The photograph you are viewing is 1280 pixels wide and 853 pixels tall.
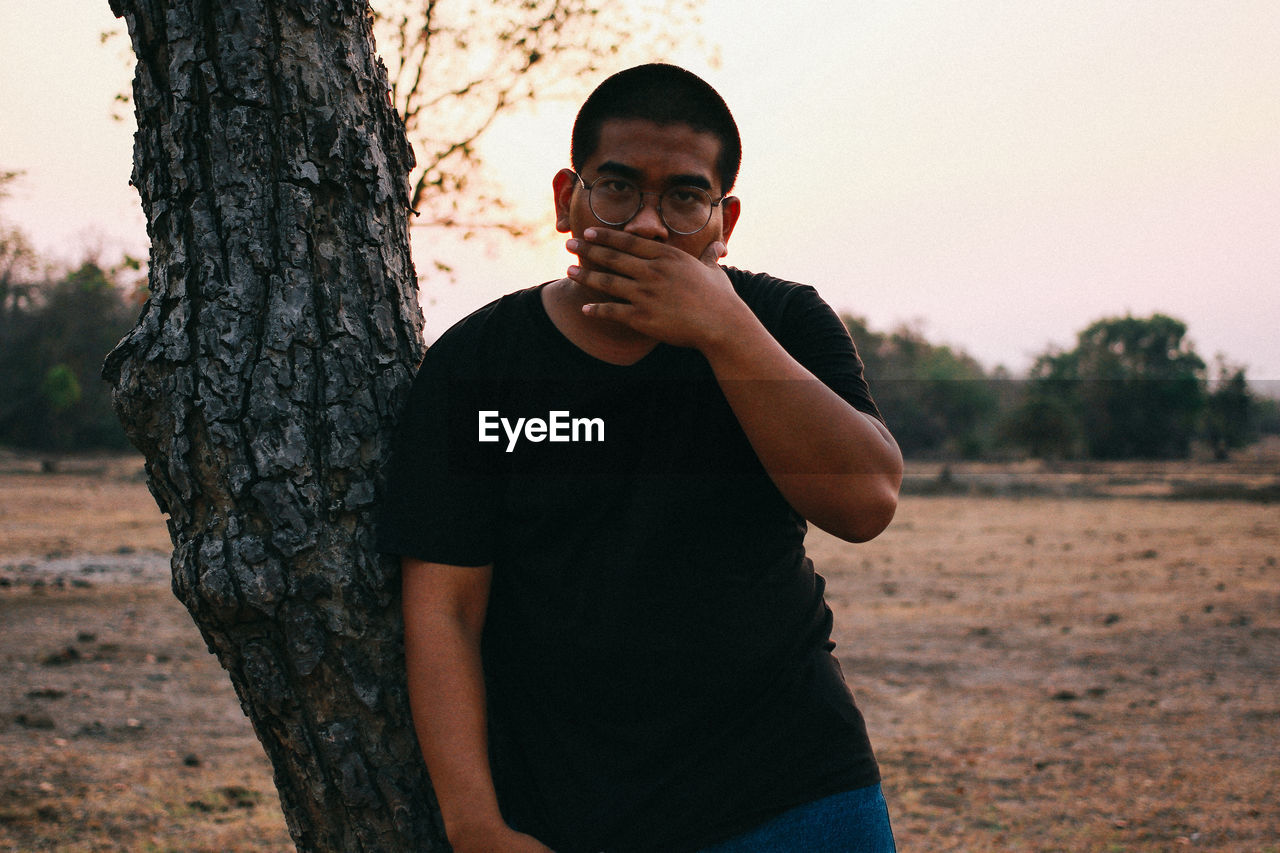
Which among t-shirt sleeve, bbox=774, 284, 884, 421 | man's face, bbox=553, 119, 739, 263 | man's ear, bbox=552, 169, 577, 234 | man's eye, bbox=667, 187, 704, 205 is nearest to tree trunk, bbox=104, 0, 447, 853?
man's ear, bbox=552, 169, 577, 234

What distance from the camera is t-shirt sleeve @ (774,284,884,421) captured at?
1.64 metres

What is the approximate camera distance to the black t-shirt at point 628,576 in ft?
5.01

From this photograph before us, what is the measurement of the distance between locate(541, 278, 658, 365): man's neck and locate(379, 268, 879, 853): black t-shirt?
2cm

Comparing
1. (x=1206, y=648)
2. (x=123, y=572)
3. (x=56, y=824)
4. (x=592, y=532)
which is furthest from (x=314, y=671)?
(x=123, y=572)

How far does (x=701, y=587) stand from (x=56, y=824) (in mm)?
3988

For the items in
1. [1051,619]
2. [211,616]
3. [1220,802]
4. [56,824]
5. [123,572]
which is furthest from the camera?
[123,572]

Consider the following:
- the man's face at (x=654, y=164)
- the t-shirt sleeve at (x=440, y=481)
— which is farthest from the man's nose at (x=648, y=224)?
the t-shirt sleeve at (x=440, y=481)

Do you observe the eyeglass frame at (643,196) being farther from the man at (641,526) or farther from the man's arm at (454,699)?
the man's arm at (454,699)

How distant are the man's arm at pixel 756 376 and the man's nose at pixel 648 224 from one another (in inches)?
2.1

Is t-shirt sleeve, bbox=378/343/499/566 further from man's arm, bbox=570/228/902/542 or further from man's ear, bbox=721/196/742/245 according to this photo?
man's ear, bbox=721/196/742/245

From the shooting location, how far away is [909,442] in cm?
3762

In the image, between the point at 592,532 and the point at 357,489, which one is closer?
the point at 592,532

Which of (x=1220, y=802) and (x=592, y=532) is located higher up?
(x=592, y=532)

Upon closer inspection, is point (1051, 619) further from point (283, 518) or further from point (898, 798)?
point (283, 518)
